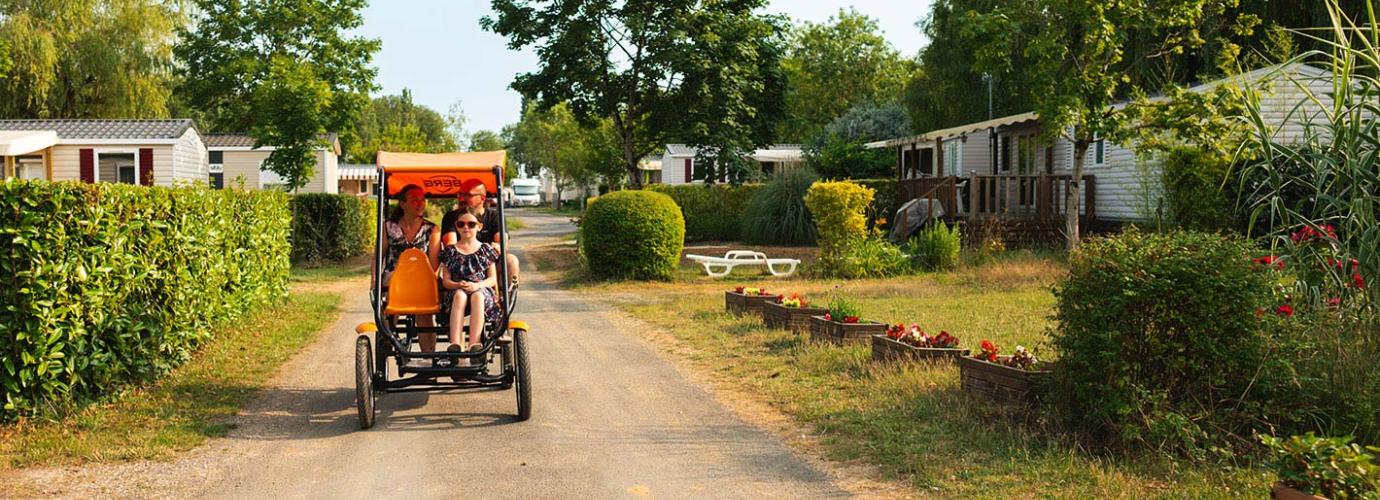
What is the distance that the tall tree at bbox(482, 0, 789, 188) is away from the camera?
79.9 ft

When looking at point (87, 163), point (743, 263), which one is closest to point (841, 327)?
point (743, 263)

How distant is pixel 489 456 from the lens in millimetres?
6543

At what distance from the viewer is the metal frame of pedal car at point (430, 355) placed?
7.38m

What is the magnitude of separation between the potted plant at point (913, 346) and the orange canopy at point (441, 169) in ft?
10.7

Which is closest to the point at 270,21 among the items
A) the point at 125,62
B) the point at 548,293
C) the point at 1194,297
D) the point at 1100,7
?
the point at 125,62

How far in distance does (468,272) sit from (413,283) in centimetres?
40

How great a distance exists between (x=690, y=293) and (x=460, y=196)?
333 inches

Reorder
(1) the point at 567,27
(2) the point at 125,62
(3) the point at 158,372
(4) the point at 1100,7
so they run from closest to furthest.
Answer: (3) the point at 158,372, (4) the point at 1100,7, (1) the point at 567,27, (2) the point at 125,62

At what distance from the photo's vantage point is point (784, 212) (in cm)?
2711

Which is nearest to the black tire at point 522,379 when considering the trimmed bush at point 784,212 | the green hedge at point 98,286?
the green hedge at point 98,286

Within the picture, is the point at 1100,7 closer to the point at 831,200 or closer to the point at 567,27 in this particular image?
the point at 831,200

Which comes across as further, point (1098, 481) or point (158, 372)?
point (158, 372)

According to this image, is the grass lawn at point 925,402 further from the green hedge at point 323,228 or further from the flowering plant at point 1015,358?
the green hedge at point 323,228

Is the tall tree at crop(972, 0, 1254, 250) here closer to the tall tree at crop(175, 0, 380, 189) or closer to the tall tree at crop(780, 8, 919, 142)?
the tall tree at crop(175, 0, 380, 189)
